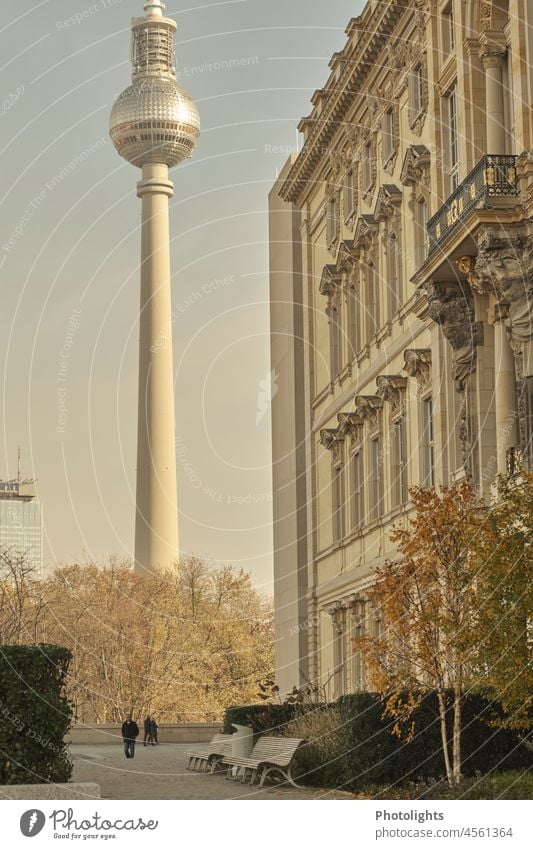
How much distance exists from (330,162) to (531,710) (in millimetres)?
33833

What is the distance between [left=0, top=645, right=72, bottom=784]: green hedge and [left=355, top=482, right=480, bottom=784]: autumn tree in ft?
19.3

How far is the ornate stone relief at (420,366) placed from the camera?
41.8m

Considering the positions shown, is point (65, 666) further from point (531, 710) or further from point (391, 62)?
point (391, 62)

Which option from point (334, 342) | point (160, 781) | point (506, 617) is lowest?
point (160, 781)

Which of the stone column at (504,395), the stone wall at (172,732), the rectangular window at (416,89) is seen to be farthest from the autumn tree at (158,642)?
the stone column at (504,395)

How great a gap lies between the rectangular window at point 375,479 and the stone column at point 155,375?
82292mm

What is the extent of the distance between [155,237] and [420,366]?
10062cm

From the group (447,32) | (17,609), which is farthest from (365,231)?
(17,609)

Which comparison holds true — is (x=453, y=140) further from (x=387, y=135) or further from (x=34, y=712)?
(x=34, y=712)

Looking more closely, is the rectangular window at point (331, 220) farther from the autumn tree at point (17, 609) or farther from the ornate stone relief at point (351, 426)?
the autumn tree at point (17, 609)

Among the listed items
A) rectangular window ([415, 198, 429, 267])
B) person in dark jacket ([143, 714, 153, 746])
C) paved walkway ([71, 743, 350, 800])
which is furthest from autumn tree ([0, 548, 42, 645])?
rectangular window ([415, 198, 429, 267])

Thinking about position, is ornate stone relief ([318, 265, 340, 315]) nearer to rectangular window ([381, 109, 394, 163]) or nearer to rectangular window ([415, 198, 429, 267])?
rectangular window ([381, 109, 394, 163])

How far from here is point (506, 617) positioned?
84.1 feet

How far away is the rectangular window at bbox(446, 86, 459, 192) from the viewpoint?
3909 cm
